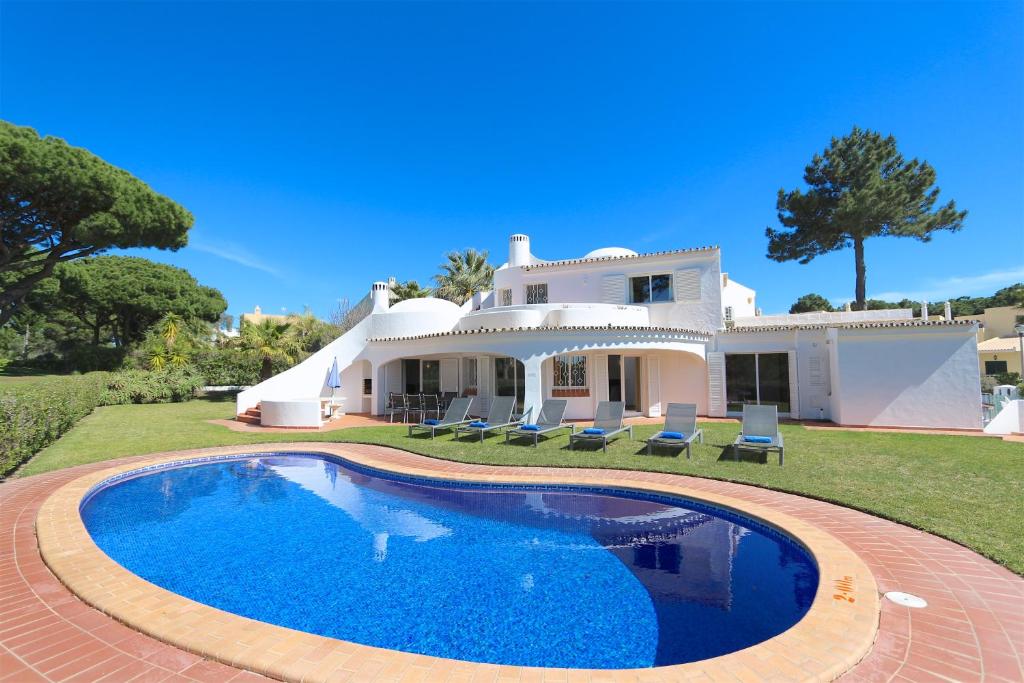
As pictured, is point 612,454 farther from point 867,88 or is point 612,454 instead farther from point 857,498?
point 867,88

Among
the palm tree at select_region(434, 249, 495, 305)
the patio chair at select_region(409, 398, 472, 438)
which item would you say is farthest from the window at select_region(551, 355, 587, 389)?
the palm tree at select_region(434, 249, 495, 305)

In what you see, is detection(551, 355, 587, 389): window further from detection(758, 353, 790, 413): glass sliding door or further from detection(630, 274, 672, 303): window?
detection(758, 353, 790, 413): glass sliding door

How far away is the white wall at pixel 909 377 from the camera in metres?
15.5

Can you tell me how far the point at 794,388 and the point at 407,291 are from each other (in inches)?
1122

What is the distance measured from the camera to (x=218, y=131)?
22.7 m

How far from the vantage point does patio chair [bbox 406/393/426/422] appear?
65.3ft

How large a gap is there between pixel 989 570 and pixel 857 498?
9.18 feet

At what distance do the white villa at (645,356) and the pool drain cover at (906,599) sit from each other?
13.0 metres

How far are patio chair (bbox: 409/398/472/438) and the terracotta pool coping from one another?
32.0 ft

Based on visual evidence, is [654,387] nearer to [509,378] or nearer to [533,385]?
[533,385]

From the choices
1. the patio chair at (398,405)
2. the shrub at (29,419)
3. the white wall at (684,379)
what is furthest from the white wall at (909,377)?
the shrub at (29,419)

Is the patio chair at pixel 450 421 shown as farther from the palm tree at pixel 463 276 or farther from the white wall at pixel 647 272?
the palm tree at pixel 463 276

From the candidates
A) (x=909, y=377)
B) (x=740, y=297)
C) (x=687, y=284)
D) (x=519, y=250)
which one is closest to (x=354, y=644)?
(x=909, y=377)

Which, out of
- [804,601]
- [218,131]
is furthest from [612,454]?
[218,131]
